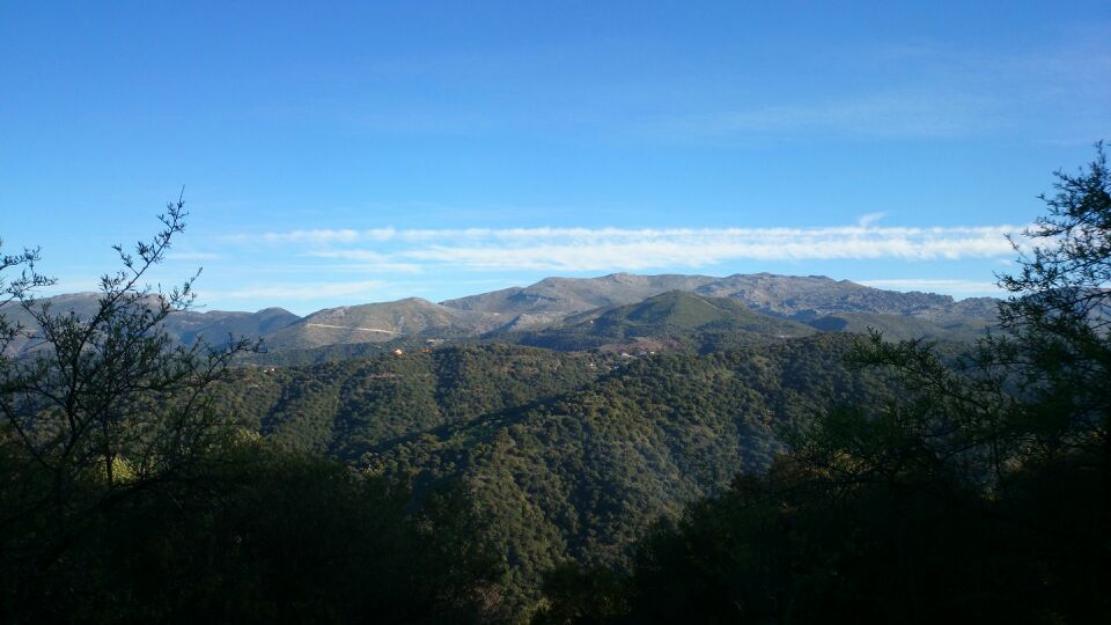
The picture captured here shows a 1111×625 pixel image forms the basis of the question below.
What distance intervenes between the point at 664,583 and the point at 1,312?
51.7ft

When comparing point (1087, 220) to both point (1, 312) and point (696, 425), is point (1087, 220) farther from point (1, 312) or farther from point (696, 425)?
point (696, 425)

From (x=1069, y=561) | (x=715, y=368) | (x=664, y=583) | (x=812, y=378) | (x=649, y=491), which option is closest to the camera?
(x=1069, y=561)

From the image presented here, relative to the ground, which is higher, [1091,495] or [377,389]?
[1091,495]

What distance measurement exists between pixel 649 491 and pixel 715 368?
36450 millimetres

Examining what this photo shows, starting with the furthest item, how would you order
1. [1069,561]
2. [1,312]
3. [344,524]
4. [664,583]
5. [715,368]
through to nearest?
[715,368] < [664,583] < [344,524] < [1,312] < [1069,561]

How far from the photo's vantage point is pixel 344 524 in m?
13.7

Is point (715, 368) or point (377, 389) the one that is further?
point (377, 389)

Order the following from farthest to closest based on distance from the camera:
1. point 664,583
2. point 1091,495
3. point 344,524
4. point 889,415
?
point 664,583 → point 344,524 → point 889,415 → point 1091,495

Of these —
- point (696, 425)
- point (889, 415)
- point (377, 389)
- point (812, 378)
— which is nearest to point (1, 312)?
point (889, 415)

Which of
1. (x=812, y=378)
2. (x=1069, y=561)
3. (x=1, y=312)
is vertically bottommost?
(x=812, y=378)

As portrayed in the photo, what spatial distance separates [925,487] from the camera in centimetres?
885

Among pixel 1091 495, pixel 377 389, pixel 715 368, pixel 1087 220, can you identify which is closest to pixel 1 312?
pixel 1091 495

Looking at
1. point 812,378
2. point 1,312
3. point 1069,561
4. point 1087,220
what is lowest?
point 812,378

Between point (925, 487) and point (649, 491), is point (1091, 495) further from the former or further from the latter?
point (649, 491)
